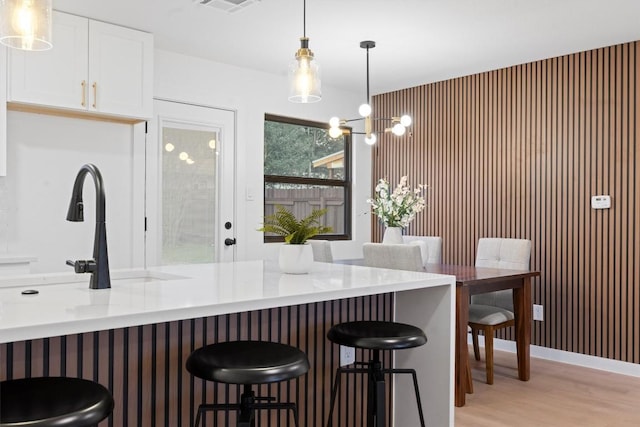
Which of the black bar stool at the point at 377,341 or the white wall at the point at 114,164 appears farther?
the white wall at the point at 114,164

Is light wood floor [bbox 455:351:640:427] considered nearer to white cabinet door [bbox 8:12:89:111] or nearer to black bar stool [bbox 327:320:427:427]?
black bar stool [bbox 327:320:427:427]

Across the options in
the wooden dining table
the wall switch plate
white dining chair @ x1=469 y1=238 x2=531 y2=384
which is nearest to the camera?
→ the wooden dining table

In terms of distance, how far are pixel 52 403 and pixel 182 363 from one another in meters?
0.71

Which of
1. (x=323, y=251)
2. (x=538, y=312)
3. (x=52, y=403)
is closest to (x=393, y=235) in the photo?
(x=323, y=251)

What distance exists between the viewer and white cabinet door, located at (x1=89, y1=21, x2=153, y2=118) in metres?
3.78

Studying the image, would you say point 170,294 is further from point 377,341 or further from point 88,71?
point 88,71

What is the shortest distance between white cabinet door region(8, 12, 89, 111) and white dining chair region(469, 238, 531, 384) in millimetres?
3001

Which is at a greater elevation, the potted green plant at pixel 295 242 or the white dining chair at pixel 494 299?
the potted green plant at pixel 295 242

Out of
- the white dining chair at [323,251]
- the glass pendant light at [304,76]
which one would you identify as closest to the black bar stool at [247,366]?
the glass pendant light at [304,76]

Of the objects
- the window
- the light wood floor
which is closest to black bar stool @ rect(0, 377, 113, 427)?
the light wood floor

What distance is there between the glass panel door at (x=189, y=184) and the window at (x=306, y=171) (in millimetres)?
472

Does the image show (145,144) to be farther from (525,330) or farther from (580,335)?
(580,335)

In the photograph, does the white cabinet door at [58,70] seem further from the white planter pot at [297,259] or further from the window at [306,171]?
the white planter pot at [297,259]

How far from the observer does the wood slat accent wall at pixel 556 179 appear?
163 inches
